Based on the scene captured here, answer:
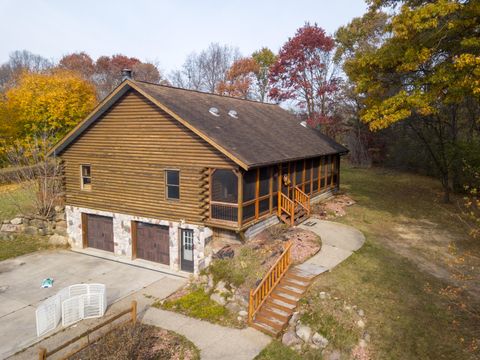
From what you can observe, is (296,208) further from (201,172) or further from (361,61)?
(361,61)

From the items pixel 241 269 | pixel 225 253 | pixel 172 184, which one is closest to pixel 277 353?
pixel 241 269

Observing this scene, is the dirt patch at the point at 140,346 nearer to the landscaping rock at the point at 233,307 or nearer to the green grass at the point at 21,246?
the landscaping rock at the point at 233,307

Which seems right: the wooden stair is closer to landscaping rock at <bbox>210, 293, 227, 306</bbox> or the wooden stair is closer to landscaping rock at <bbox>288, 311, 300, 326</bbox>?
landscaping rock at <bbox>288, 311, 300, 326</bbox>

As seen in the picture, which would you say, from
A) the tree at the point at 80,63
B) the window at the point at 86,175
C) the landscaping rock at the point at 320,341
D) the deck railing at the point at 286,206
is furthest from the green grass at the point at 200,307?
the tree at the point at 80,63

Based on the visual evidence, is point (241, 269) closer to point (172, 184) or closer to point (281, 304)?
point (281, 304)

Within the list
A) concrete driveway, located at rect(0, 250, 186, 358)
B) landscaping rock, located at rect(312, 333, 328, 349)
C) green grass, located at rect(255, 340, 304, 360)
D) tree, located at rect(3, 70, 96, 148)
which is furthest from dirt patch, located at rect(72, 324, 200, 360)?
tree, located at rect(3, 70, 96, 148)
